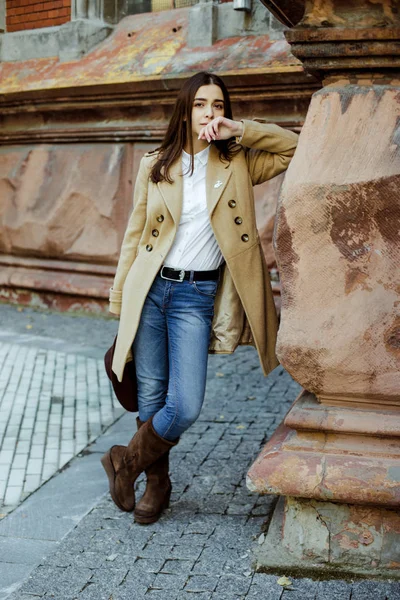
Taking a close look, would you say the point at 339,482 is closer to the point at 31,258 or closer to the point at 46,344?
the point at 46,344

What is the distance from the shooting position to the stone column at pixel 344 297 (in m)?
3.11

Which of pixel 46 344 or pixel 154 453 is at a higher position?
pixel 154 453

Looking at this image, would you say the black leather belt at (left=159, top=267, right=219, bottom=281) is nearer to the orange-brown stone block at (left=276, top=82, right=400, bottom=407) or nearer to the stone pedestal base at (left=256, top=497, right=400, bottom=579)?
the orange-brown stone block at (left=276, top=82, right=400, bottom=407)

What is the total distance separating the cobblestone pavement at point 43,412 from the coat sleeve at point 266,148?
1965 mm

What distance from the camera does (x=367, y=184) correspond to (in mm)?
3072

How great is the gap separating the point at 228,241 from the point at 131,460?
108 centimetres

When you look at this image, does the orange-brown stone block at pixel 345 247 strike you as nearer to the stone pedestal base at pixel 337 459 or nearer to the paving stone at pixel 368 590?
the stone pedestal base at pixel 337 459

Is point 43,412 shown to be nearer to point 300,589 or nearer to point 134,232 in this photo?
point 134,232

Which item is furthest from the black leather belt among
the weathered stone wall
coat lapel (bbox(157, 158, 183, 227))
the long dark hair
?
the weathered stone wall

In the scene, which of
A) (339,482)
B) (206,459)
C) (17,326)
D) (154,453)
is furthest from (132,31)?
(339,482)

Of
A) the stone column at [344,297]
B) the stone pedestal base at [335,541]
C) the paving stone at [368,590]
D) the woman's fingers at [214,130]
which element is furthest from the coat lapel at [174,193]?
the paving stone at [368,590]

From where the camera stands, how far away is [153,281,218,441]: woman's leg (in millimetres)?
3598

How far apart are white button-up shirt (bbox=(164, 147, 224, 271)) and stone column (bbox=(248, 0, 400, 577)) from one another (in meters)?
0.44

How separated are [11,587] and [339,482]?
1.29 meters
